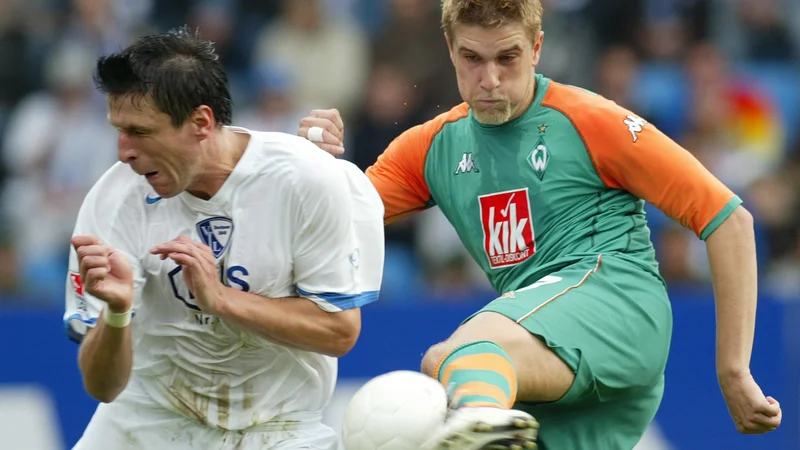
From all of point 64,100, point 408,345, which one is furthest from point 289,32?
point 408,345

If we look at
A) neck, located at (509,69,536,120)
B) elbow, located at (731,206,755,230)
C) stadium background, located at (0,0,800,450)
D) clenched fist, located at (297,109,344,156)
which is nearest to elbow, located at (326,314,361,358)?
clenched fist, located at (297,109,344,156)

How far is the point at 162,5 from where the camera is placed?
10617mm

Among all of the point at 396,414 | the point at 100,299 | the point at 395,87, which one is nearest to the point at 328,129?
the point at 100,299

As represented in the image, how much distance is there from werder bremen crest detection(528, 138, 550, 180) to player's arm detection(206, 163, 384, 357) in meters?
0.78

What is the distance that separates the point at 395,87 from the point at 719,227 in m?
5.39

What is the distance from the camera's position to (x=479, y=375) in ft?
13.7

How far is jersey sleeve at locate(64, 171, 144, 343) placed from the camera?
184 inches

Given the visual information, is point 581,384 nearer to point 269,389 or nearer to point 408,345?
point 269,389

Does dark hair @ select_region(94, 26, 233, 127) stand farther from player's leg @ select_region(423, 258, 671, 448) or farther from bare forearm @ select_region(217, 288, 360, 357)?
player's leg @ select_region(423, 258, 671, 448)

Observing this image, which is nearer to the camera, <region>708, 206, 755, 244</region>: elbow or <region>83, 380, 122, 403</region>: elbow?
<region>83, 380, 122, 403</region>: elbow

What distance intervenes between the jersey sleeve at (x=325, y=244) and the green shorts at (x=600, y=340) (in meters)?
0.52

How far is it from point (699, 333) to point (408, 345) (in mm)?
2043

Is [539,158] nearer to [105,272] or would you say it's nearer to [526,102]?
[526,102]

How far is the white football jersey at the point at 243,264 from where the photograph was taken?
464cm
